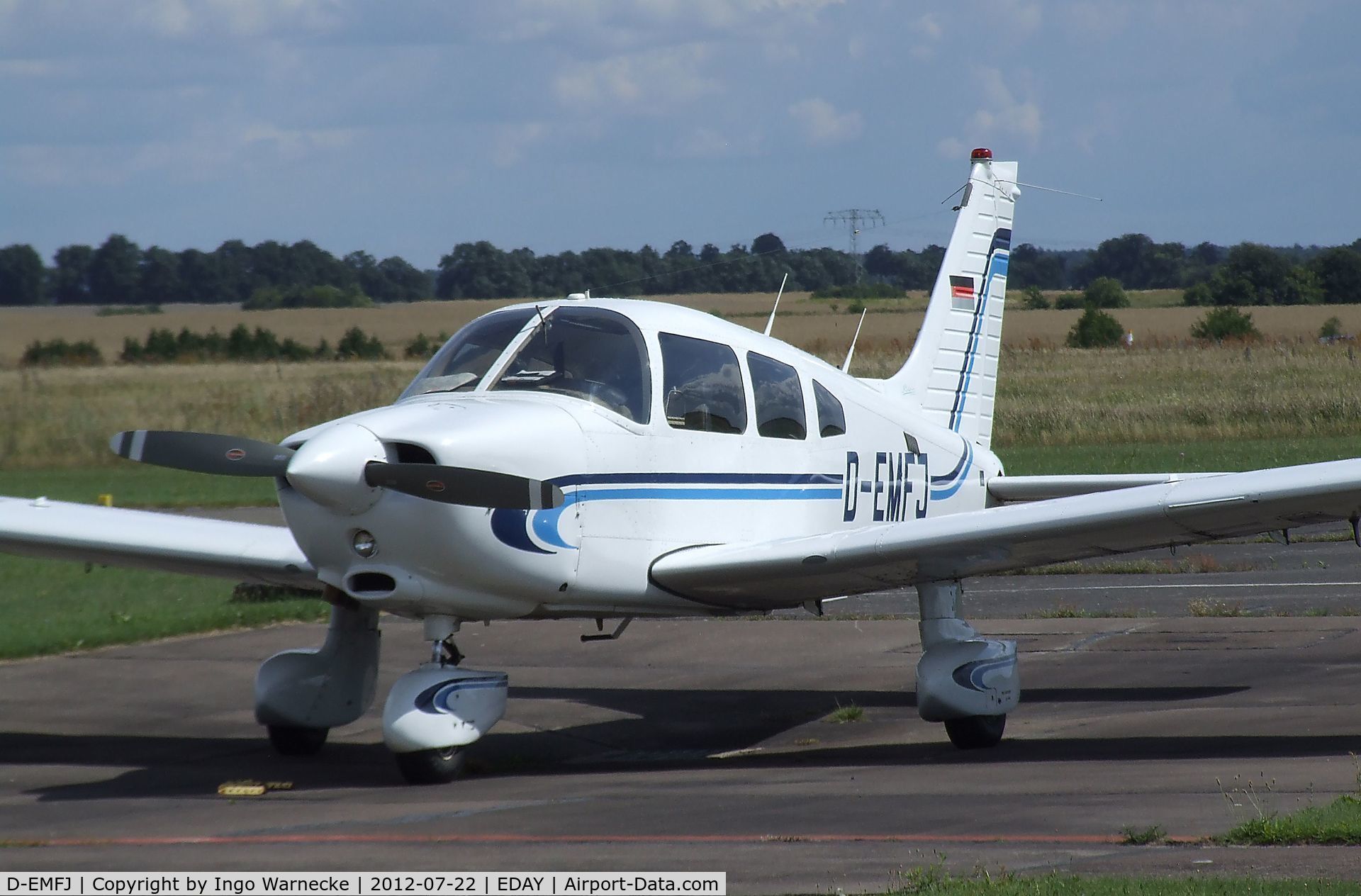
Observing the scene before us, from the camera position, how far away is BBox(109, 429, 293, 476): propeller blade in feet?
25.7

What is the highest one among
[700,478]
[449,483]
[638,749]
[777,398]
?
[777,398]

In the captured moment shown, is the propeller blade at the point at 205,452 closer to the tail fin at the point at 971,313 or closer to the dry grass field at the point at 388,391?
the tail fin at the point at 971,313

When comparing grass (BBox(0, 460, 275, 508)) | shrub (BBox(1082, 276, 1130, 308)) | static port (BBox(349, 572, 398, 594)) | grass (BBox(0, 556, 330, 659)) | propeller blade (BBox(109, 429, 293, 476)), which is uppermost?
shrub (BBox(1082, 276, 1130, 308))

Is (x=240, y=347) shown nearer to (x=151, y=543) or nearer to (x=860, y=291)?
(x=860, y=291)

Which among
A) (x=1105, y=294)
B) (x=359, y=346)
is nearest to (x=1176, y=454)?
(x=359, y=346)

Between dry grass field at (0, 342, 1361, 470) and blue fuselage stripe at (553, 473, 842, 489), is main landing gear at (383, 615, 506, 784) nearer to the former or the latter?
blue fuselage stripe at (553, 473, 842, 489)

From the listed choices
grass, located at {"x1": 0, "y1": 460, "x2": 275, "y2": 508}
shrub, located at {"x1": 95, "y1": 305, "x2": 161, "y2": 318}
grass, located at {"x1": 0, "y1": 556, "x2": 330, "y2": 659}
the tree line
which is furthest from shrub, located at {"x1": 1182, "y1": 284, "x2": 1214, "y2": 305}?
grass, located at {"x1": 0, "y1": 556, "x2": 330, "y2": 659}

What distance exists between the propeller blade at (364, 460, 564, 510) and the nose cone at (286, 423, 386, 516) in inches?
2.2

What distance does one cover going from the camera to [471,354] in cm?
A: 916

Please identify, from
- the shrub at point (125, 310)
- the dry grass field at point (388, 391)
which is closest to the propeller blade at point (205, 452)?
the dry grass field at point (388, 391)

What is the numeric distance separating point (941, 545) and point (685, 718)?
9.02ft

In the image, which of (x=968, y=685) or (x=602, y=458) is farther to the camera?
(x=968, y=685)

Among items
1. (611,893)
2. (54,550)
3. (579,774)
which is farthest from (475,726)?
(54,550)

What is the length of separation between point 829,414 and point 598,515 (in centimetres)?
232
